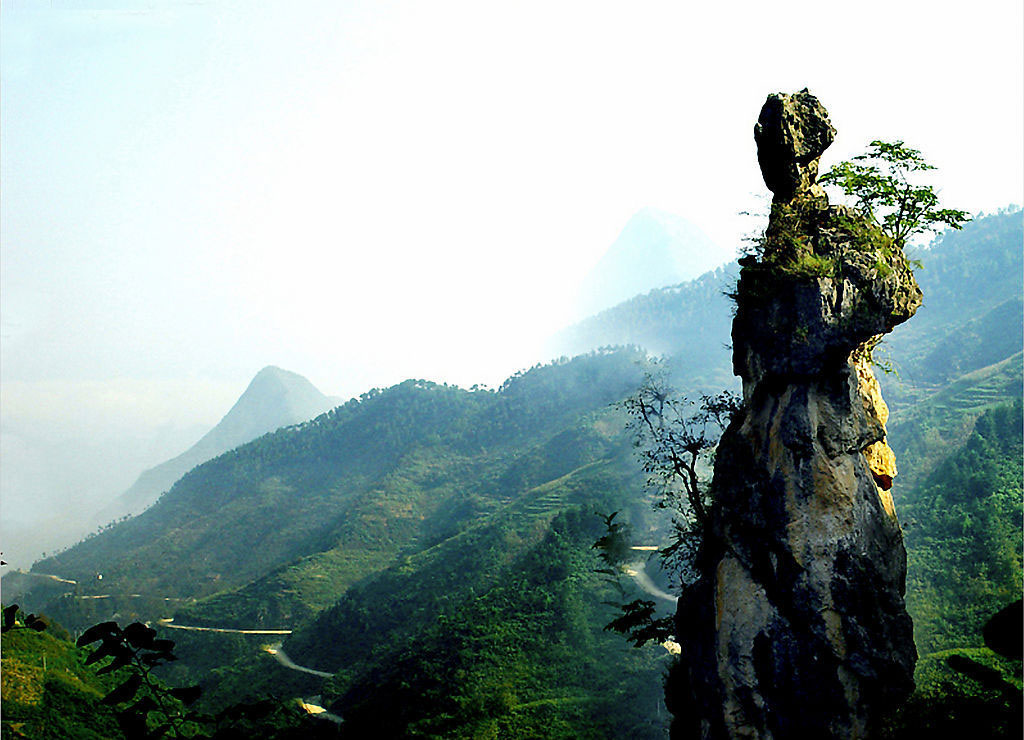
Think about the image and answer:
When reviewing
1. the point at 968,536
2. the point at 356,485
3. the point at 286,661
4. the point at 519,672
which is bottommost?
the point at 286,661

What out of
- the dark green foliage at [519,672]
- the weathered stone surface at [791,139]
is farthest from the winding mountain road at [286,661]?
the weathered stone surface at [791,139]

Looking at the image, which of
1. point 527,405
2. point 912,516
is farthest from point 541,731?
point 527,405

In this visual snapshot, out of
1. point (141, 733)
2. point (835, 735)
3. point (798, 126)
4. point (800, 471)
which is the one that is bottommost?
point (835, 735)

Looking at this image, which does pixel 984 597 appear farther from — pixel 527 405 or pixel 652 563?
pixel 527 405

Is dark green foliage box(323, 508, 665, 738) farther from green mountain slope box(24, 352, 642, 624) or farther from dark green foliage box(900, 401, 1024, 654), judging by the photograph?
green mountain slope box(24, 352, 642, 624)

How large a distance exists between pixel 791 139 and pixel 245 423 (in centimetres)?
18071

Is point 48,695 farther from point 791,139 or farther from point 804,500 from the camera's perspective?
point 791,139

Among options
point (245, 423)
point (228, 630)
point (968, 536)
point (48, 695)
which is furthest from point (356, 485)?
point (245, 423)

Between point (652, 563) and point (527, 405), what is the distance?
1962 inches

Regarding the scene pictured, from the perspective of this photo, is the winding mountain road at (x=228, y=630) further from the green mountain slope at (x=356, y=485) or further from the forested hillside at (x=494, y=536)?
the green mountain slope at (x=356, y=485)

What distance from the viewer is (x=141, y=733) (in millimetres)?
2979

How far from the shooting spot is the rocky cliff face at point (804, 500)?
10.2m

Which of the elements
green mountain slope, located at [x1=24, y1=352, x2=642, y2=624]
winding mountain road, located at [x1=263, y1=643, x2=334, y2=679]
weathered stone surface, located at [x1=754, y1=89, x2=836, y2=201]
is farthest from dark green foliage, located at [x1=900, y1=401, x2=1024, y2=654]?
green mountain slope, located at [x1=24, y1=352, x2=642, y2=624]

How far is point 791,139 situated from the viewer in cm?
1184
